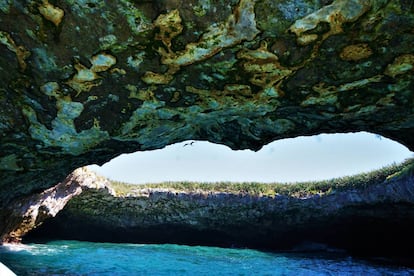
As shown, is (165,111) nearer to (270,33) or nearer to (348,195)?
(270,33)

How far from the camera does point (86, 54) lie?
245 inches

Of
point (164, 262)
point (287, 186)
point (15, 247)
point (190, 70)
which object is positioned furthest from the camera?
point (287, 186)

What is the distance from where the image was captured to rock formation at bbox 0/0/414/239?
226 inches

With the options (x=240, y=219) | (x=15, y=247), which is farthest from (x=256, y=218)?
(x=15, y=247)

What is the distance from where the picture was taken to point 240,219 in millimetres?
20297

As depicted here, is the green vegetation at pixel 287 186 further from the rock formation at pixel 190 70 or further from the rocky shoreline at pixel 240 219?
the rock formation at pixel 190 70

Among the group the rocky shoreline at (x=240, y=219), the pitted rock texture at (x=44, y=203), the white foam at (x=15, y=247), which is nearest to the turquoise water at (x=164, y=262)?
the white foam at (x=15, y=247)

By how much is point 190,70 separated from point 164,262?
10.9m

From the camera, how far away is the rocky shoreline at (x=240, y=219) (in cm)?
1739

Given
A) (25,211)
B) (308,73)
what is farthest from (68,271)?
(308,73)

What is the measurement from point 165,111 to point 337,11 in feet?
12.5

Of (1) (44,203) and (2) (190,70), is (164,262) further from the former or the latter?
(2) (190,70)

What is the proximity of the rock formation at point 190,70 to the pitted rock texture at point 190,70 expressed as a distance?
2 centimetres

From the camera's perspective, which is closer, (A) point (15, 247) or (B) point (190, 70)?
(B) point (190, 70)
